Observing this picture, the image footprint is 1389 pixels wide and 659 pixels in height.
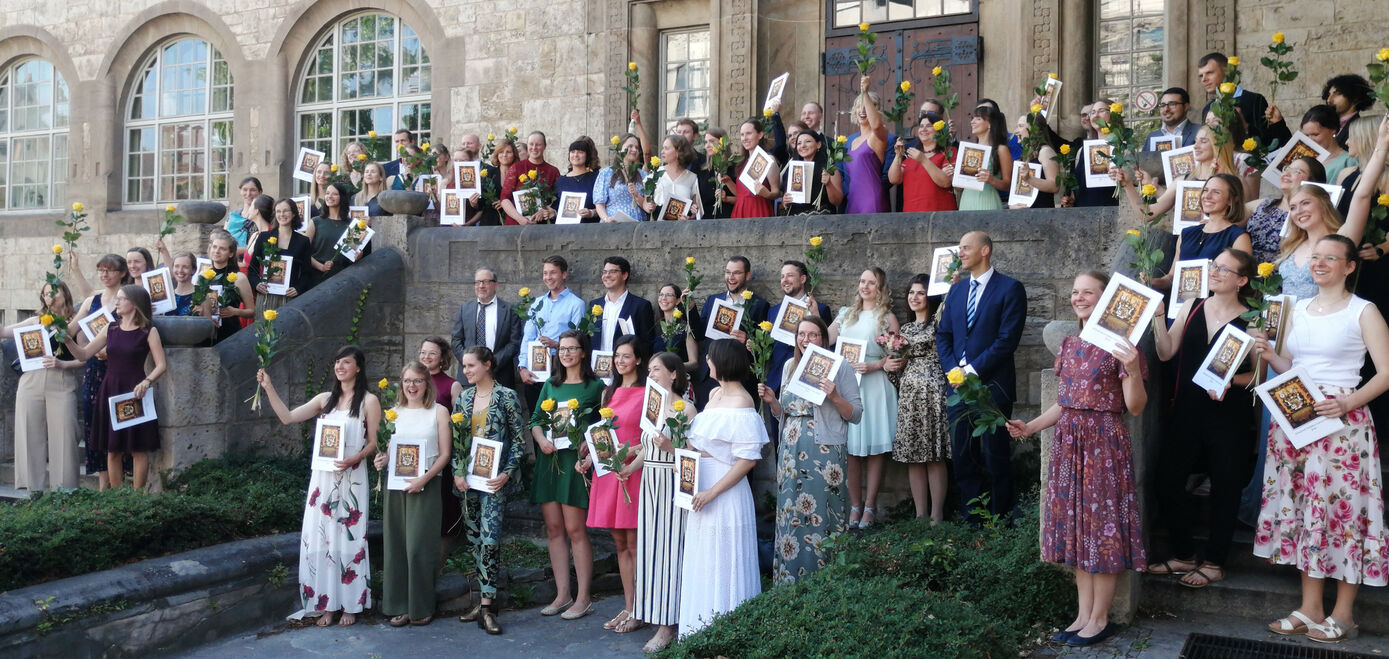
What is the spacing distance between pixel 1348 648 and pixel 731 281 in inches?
173

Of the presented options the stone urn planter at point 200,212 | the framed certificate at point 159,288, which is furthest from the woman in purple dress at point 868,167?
the stone urn planter at point 200,212

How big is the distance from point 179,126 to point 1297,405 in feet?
55.3

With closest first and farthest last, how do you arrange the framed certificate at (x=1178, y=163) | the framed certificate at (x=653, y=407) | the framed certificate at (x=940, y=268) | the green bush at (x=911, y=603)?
the green bush at (x=911, y=603)
the framed certificate at (x=653, y=407)
the framed certificate at (x=1178, y=163)
the framed certificate at (x=940, y=268)

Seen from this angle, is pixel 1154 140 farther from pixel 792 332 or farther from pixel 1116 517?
pixel 1116 517

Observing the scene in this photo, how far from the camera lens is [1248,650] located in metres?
5.69

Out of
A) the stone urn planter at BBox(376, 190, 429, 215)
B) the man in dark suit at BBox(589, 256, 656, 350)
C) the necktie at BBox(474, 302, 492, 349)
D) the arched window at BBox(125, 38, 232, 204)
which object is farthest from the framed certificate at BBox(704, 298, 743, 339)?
the arched window at BBox(125, 38, 232, 204)

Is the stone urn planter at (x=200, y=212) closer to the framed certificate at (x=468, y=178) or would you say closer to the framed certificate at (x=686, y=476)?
the framed certificate at (x=468, y=178)

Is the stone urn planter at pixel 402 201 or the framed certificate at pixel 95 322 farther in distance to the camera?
the stone urn planter at pixel 402 201

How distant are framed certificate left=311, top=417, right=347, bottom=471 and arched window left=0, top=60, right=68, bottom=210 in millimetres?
14688

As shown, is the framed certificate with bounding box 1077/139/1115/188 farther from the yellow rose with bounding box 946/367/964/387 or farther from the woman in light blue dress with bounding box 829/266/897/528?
the yellow rose with bounding box 946/367/964/387

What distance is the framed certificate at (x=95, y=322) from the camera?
29.9ft

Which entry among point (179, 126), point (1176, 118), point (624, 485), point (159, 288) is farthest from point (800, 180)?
point (179, 126)

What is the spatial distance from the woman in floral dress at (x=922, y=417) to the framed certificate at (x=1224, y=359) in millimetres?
2019

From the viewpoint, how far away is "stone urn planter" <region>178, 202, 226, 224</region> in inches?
443
